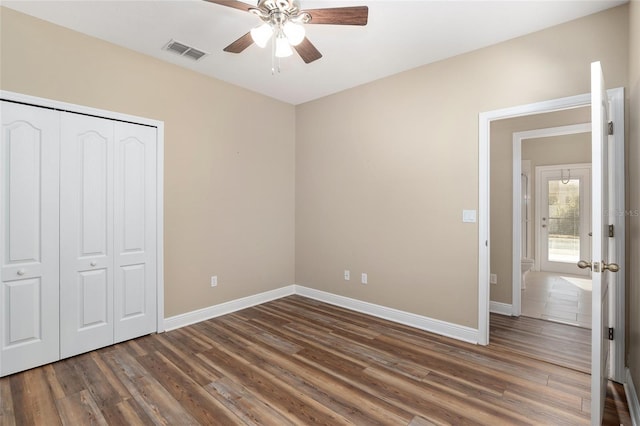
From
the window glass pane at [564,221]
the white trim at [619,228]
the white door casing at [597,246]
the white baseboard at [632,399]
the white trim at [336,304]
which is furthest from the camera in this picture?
the window glass pane at [564,221]

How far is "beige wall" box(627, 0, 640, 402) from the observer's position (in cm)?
205

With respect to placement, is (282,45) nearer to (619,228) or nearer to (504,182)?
(619,228)

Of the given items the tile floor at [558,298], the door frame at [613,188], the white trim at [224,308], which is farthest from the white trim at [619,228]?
the white trim at [224,308]

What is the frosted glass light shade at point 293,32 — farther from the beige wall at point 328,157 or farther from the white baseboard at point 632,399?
the white baseboard at point 632,399

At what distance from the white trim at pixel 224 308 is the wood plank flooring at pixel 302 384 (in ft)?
0.78

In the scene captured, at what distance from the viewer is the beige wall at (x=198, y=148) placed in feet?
8.88

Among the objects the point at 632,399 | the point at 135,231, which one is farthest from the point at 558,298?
the point at 135,231

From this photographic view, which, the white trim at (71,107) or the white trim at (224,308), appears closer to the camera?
the white trim at (71,107)

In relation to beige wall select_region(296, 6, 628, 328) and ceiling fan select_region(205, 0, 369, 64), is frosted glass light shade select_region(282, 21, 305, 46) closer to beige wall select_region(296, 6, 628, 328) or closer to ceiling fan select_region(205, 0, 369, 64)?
ceiling fan select_region(205, 0, 369, 64)

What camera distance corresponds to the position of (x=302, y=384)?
240 cm

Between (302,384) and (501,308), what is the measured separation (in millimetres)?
2891

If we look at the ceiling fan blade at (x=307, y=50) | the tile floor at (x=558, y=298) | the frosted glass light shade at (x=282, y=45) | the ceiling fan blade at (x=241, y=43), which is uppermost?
the ceiling fan blade at (x=241, y=43)

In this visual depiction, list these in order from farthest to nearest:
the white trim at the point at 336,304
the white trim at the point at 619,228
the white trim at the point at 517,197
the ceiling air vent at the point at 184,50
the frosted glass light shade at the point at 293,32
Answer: the white trim at the point at 517,197 → the white trim at the point at 336,304 → the ceiling air vent at the point at 184,50 → the white trim at the point at 619,228 → the frosted glass light shade at the point at 293,32

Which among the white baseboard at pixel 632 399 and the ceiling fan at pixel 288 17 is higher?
the ceiling fan at pixel 288 17
